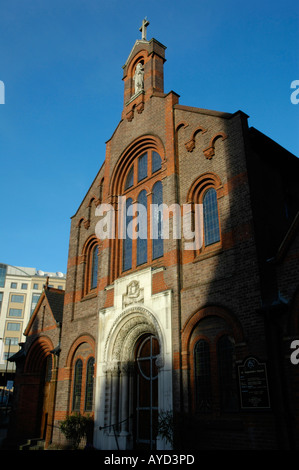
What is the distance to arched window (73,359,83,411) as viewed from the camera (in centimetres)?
1614

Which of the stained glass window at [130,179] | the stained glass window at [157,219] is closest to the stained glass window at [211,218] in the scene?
the stained glass window at [157,219]

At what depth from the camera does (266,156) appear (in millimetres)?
13516

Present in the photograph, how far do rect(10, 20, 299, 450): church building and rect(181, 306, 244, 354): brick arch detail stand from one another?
0.14ft

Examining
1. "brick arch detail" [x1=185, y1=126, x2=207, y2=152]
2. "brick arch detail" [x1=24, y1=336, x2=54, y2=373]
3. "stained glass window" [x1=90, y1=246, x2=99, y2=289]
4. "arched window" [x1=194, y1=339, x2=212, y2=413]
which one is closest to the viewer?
"arched window" [x1=194, y1=339, x2=212, y2=413]

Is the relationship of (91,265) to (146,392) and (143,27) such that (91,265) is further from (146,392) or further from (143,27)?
(143,27)

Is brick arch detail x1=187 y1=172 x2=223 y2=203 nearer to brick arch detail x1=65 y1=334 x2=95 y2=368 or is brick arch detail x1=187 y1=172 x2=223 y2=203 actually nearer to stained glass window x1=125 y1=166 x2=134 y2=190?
stained glass window x1=125 y1=166 x2=134 y2=190

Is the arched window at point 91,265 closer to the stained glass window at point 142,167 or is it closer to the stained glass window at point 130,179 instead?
the stained glass window at point 130,179

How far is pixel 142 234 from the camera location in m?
15.7

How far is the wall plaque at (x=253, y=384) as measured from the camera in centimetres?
955

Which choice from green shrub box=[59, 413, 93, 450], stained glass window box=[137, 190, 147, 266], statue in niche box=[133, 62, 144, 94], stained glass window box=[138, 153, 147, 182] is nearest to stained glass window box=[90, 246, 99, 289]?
stained glass window box=[137, 190, 147, 266]

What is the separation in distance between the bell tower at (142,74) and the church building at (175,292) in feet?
0.23

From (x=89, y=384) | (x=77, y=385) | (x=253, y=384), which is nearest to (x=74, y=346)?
(x=77, y=385)

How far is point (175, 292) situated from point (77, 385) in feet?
22.2

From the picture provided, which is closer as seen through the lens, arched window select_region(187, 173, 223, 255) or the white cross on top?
arched window select_region(187, 173, 223, 255)
